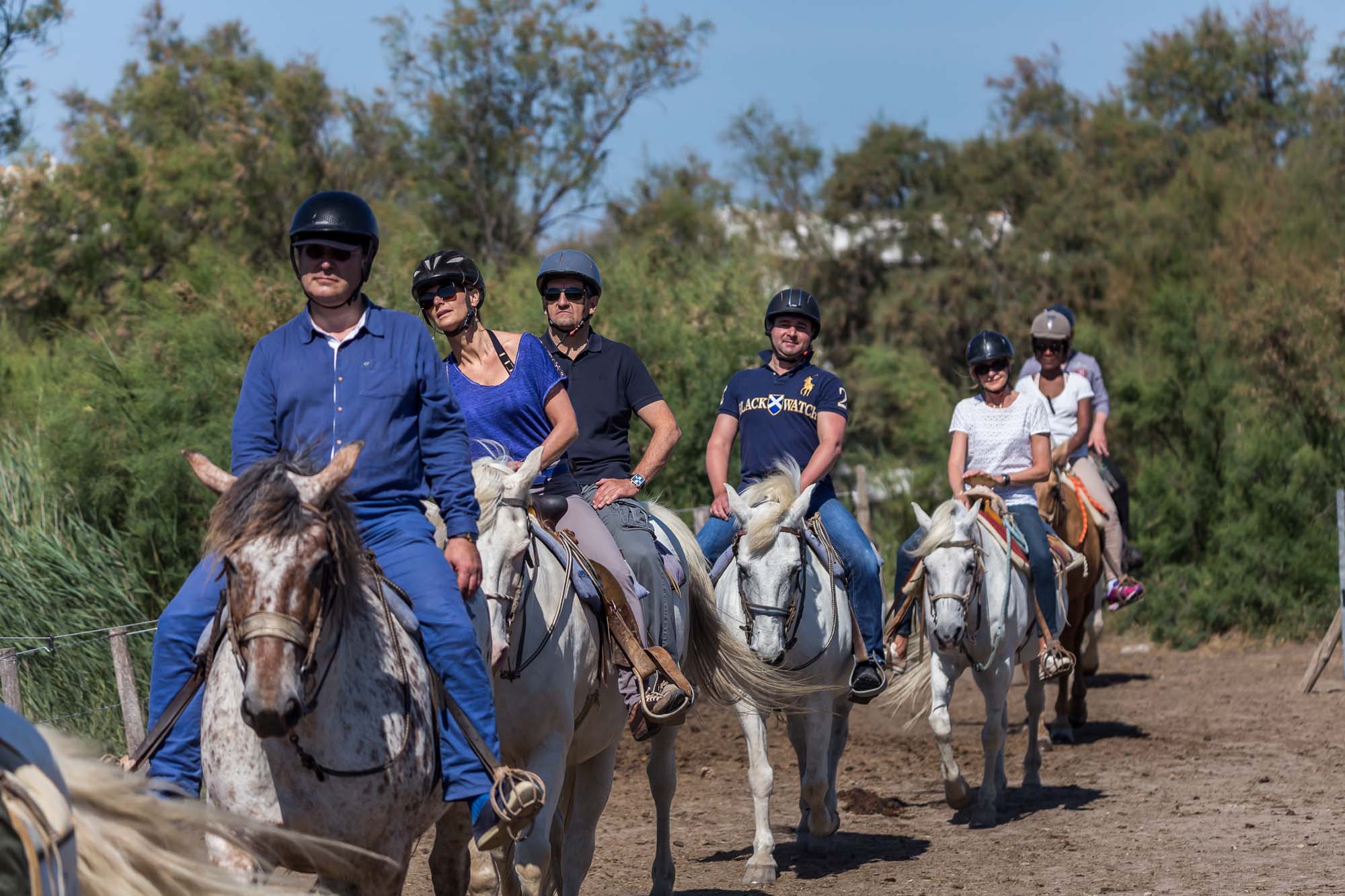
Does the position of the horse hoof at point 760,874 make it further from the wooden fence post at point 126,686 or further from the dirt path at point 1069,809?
the wooden fence post at point 126,686

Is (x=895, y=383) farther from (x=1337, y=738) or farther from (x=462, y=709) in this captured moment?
(x=462, y=709)

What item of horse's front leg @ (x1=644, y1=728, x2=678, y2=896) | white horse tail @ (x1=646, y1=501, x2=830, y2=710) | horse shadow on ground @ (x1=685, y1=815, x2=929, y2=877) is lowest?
horse shadow on ground @ (x1=685, y1=815, x2=929, y2=877)

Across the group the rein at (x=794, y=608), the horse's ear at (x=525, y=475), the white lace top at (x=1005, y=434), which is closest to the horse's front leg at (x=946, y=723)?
the rein at (x=794, y=608)

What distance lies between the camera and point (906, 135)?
3766 centimetres

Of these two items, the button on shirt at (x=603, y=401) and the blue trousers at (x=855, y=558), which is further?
the blue trousers at (x=855, y=558)

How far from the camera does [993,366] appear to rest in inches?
384

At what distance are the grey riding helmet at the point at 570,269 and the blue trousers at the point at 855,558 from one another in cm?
194

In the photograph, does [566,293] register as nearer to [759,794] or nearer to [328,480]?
[759,794]

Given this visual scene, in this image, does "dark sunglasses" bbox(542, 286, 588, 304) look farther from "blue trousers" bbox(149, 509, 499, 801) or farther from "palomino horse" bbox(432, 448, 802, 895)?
"blue trousers" bbox(149, 509, 499, 801)

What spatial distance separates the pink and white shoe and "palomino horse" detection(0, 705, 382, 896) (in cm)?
1078

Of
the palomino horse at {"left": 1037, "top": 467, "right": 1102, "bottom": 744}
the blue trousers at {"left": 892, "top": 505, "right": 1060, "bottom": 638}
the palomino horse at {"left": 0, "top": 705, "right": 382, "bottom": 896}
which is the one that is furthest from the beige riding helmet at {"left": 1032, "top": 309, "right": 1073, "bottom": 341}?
the palomino horse at {"left": 0, "top": 705, "right": 382, "bottom": 896}

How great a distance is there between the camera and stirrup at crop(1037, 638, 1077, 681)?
31.4ft

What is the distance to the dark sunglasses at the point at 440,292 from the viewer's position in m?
6.25

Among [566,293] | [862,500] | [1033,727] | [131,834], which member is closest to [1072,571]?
[1033,727]
